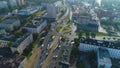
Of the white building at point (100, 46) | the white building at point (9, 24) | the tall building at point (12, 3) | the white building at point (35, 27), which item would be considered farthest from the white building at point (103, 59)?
the tall building at point (12, 3)

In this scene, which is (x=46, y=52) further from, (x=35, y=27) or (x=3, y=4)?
(x=3, y=4)

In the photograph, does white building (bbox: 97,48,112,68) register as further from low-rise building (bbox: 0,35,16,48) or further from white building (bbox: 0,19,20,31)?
white building (bbox: 0,19,20,31)

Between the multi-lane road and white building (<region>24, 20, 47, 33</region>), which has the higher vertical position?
white building (<region>24, 20, 47, 33</region>)

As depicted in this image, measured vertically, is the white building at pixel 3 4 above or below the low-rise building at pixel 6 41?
above

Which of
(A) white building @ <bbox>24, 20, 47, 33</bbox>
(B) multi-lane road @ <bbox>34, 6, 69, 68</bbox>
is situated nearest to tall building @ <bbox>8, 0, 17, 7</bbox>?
(A) white building @ <bbox>24, 20, 47, 33</bbox>

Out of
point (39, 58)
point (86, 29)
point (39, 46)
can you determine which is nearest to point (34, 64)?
point (39, 58)

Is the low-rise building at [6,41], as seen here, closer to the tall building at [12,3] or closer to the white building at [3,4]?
the white building at [3,4]
